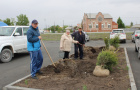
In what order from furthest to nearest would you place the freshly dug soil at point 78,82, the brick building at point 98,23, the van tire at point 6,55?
1. the brick building at point 98,23
2. the van tire at point 6,55
3. the freshly dug soil at point 78,82

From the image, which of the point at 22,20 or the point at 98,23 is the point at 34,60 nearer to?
the point at 22,20

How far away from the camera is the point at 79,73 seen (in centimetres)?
543

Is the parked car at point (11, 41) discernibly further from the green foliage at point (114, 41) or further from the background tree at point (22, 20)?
the background tree at point (22, 20)

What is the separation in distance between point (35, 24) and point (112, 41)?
7.35m

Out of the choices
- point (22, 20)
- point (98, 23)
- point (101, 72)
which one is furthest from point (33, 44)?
point (98, 23)

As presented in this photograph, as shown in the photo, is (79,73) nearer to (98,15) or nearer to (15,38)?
(15,38)

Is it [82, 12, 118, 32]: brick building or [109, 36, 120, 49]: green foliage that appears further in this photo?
[82, 12, 118, 32]: brick building

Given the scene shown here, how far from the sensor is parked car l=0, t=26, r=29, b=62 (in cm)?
838

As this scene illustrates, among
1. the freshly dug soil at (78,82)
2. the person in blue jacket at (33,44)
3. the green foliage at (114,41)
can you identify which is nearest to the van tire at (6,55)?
the freshly dug soil at (78,82)

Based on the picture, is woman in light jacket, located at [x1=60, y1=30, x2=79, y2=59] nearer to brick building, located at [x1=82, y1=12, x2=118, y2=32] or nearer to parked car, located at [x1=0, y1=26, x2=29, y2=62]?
parked car, located at [x1=0, y1=26, x2=29, y2=62]

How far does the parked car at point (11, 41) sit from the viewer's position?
330 inches

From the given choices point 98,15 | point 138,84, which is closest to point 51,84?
point 138,84

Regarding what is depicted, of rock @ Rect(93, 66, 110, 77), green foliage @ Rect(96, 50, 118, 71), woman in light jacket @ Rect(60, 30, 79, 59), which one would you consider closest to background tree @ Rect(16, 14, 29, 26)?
woman in light jacket @ Rect(60, 30, 79, 59)

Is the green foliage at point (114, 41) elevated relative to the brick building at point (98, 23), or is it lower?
lower
